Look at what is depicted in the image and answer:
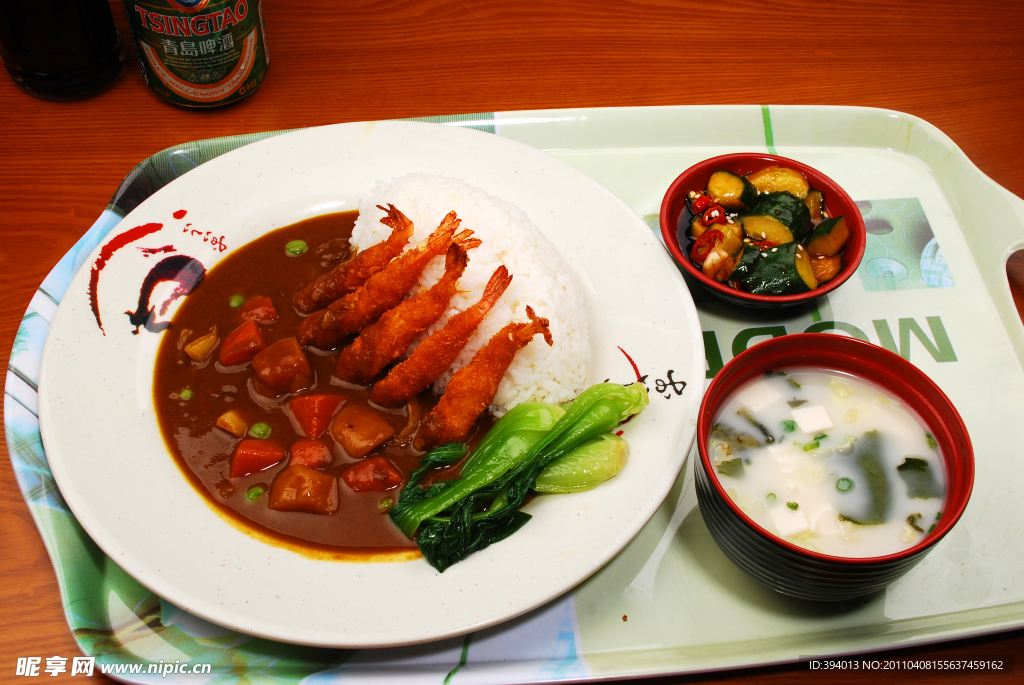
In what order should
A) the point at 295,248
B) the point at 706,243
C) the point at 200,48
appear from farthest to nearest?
the point at 200,48, the point at 295,248, the point at 706,243

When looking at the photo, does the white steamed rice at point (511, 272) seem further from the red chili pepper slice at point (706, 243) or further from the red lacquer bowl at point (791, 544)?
the red lacquer bowl at point (791, 544)

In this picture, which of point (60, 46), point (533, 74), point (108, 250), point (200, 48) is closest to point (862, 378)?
point (533, 74)

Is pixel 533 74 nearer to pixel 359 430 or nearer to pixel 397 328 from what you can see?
pixel 397 328

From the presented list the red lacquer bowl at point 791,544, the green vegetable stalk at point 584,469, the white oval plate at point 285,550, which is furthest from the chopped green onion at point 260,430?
the red lacquer bowl at point 791,544

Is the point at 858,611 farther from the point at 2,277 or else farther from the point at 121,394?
the point at 2,277

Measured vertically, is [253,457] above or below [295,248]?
below
